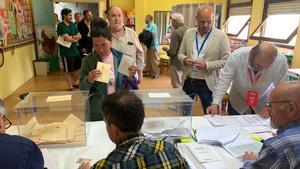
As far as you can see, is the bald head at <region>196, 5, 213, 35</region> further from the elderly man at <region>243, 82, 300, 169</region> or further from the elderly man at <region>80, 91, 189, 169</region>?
the elderly man at <region>80, 91, 189, 169</region>

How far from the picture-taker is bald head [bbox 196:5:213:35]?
2324mm

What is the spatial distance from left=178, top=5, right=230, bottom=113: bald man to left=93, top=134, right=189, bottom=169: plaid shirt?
5.20ft

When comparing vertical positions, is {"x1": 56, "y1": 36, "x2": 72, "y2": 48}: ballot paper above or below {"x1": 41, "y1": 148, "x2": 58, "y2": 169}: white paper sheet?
above

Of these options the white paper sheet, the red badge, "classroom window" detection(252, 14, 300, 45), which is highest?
"classroom window" detection(252, 14, 300, 45)

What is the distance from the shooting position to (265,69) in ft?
6.15

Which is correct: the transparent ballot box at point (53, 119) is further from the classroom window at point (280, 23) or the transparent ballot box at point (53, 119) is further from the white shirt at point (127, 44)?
the classroom window at point (280, 23)

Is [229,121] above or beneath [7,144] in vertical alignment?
beneath

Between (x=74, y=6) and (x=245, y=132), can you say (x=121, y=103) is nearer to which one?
(x=245, y=132)

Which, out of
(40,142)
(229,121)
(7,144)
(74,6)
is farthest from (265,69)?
(74,6)

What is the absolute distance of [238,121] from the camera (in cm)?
175

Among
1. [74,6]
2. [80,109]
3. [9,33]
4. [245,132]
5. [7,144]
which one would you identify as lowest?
[245,132]

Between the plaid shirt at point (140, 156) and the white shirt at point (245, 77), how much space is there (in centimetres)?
119

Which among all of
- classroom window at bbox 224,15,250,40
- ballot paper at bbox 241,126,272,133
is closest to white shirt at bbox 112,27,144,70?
ballot paper at bbox 241,126,272,133

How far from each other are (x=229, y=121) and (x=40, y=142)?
122cm
